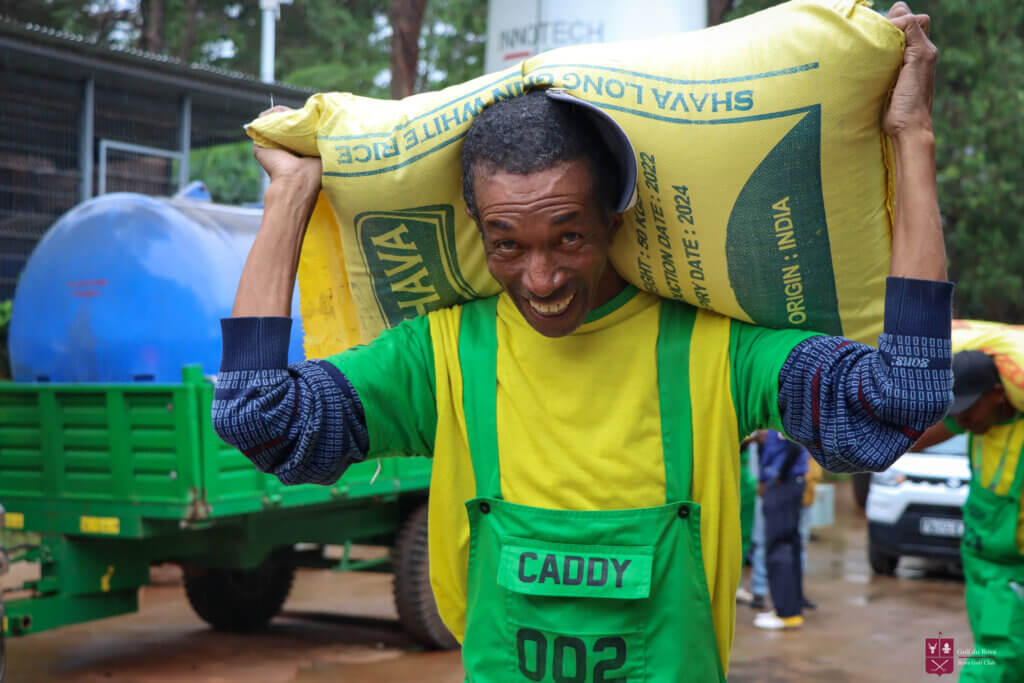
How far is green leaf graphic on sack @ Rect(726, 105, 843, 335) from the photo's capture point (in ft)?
6.42

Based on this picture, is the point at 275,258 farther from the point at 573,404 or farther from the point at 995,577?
the point at 995,577

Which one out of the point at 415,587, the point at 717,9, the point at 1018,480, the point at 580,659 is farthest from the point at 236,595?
the point at 717,9

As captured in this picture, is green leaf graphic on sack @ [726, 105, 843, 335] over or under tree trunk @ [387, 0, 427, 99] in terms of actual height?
under

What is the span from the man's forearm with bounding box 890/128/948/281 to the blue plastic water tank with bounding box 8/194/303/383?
14.4 ft

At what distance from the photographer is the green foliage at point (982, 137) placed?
44.9 feet

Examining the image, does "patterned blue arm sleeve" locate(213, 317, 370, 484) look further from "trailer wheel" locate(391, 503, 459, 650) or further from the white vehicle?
the white vehicle

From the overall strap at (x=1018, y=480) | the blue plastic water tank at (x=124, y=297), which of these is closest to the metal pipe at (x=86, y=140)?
the blue plastic water tank at (x=124, y=297)

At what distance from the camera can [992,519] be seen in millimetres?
4488

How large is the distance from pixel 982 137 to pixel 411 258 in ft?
43.2

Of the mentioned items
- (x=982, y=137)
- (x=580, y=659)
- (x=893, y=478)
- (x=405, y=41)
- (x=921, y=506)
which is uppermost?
(x=405, y=41)

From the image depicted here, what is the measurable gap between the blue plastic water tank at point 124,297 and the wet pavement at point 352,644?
6.34 ft

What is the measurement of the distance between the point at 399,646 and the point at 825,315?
5.96 m

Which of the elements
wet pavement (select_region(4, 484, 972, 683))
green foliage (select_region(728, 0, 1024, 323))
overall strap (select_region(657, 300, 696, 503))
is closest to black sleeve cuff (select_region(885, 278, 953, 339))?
overall strap (select_region(657, 300, 696, 503))

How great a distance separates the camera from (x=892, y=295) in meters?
1.80
